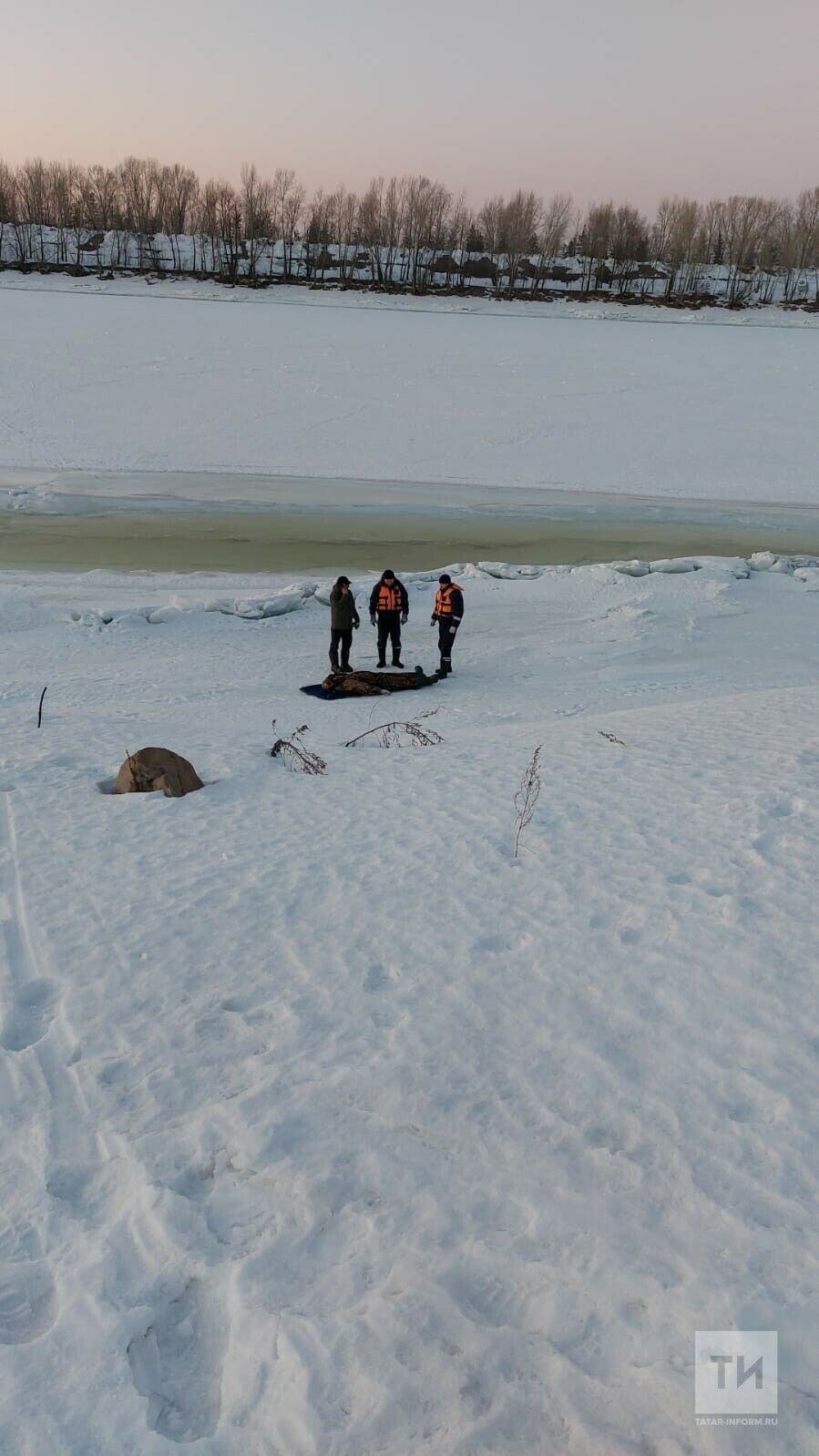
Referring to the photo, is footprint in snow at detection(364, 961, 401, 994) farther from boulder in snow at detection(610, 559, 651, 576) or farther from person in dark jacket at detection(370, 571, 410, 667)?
boulder in snow at detection(610, 559, 651, 576)

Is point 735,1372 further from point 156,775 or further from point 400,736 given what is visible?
point 400,736

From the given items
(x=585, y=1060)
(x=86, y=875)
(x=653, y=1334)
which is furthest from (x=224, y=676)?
(x=653, y=1334)

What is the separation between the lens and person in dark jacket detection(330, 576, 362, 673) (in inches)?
420

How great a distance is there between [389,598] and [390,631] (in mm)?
441

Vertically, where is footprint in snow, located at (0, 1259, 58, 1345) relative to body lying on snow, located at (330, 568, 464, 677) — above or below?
below

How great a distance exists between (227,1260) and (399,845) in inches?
125

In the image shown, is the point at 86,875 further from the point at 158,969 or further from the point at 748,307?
the point at 748,307

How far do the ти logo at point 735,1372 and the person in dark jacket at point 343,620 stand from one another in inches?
344

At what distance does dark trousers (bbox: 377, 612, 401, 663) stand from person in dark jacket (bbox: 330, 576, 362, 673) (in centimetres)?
35

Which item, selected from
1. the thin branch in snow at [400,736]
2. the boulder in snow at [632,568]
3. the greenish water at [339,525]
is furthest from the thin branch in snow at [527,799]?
the greenish water at [339,525]

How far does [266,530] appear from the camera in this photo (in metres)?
20.8

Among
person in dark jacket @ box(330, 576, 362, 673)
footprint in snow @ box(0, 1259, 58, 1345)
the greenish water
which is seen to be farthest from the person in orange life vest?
footprint in snow @ box(0, 1259, 58, 1345)

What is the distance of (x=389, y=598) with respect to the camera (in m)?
11.0

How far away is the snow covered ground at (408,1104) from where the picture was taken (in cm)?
256
